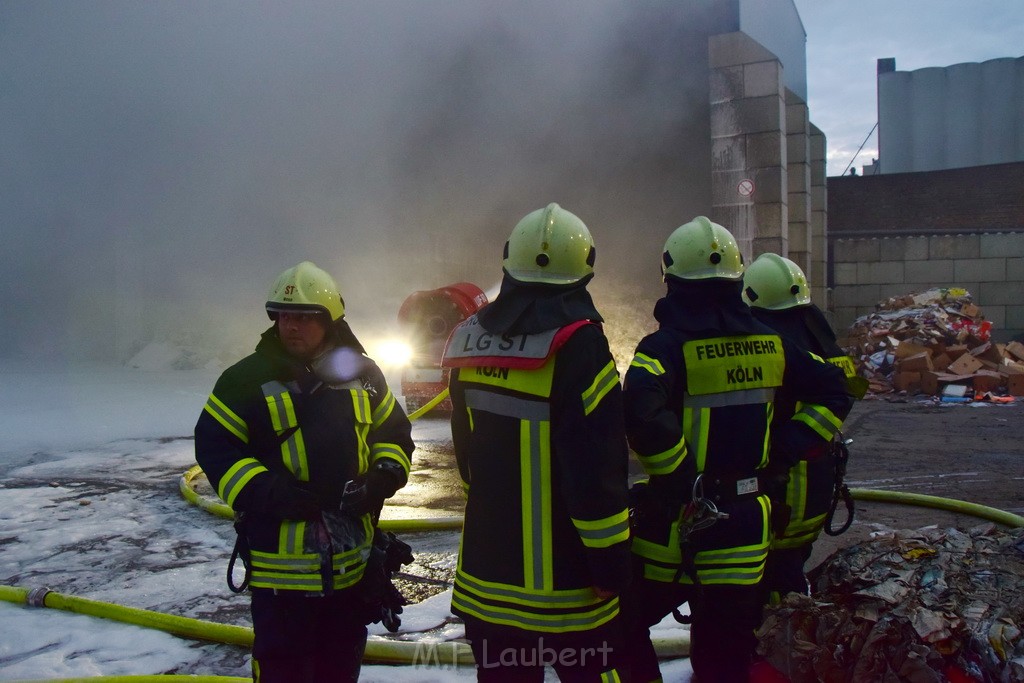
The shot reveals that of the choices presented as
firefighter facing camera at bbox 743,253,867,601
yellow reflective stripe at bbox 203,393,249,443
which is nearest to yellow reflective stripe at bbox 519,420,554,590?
yellow reflective stripe at bbox 203,393,249,443

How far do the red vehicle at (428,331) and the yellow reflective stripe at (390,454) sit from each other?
497 centimetres

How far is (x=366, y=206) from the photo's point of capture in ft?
32.9

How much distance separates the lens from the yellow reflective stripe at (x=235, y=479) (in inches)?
75.1

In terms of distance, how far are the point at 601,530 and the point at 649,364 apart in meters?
0.56

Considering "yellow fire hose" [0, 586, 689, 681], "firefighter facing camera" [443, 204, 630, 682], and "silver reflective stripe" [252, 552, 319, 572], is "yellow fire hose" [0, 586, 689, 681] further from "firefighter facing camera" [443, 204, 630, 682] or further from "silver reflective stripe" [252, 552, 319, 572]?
"firefighter facing camera" [443, 204, 630, 682]

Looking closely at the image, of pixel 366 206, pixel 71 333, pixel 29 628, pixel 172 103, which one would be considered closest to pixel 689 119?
pixel 366 206

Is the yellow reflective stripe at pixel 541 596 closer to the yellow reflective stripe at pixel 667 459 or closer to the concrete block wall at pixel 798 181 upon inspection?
the yellow reflective stripe at pixel 667 459

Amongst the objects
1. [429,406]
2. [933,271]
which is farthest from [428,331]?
[933,271]

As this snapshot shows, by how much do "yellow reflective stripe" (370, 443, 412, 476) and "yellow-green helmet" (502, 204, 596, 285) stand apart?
0.69 meters

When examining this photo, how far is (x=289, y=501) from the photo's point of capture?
1937 mm

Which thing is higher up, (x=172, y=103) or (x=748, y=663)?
(x=172, y=103)

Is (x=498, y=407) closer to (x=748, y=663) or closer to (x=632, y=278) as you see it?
(x=748, y=663)

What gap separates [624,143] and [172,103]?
5.82m

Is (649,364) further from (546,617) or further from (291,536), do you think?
(291,536)
